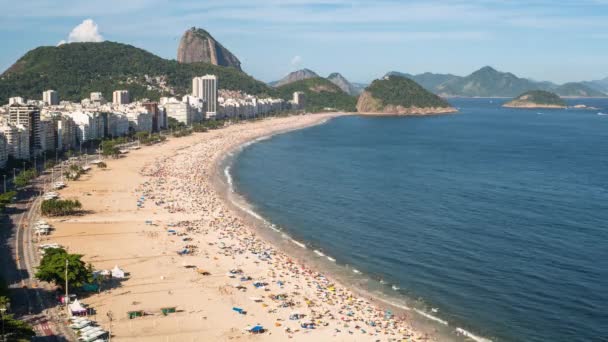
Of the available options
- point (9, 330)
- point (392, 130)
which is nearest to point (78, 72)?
point (392, 130)

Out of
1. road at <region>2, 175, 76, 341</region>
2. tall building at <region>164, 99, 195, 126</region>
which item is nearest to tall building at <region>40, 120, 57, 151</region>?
road at <region>2, 175, 76, 341</region>

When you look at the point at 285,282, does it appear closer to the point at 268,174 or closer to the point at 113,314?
the point at 113,314

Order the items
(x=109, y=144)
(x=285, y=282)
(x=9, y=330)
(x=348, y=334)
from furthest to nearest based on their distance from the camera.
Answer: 1. (x=109, y=144)
2. (x=285, y=282)
3. (x=348, y=334)
4. (x=9, y=330)

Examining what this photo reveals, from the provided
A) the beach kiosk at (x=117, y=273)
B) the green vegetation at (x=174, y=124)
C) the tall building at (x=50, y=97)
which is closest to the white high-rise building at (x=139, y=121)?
the green vegetation at (x=174, y=124)

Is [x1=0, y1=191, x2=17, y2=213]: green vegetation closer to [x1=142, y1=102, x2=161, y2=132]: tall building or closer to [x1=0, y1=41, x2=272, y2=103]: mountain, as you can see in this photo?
[x1=142, y1=102, x2=161, y2=132]: tall building

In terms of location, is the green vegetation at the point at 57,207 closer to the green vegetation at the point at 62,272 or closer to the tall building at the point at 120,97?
the green vegetation at the point at 62,272

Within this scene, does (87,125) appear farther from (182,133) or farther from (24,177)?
(24,177)
